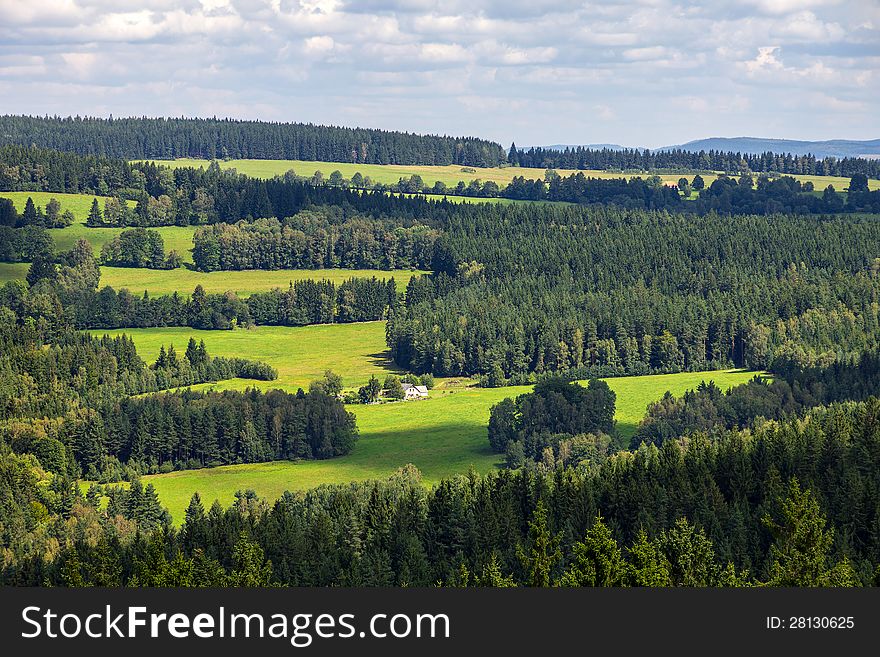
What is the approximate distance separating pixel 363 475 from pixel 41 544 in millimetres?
47302

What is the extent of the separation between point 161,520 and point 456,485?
36237 mm

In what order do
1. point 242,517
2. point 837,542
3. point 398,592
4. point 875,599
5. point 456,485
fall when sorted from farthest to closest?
point 456,485
point 242,517
point 837,542
point 875,599
point 398,592

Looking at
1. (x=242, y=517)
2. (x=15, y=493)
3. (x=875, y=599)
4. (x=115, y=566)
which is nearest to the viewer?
(x=875, y=599)

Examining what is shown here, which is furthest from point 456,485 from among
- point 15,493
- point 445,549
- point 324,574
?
point 15,493

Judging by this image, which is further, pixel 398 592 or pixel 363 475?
pixel 363 475

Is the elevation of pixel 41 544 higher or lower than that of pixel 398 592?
lower

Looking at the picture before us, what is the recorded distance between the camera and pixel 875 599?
194 feet

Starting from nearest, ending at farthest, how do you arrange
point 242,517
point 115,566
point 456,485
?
point 115,566 → point 242,517 → point 456,485

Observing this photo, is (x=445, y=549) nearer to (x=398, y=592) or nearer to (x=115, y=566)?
(x=115, y=566)

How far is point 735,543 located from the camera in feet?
402

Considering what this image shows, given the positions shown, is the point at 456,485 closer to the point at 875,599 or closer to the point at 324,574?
the point at 324,574

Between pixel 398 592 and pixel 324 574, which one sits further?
pixel 324 574

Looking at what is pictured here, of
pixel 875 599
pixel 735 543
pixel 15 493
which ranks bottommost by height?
pixel 15 493

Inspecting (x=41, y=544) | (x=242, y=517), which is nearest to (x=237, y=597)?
(x=242, y=517)
